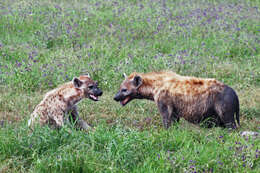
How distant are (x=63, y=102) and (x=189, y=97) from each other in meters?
1.70

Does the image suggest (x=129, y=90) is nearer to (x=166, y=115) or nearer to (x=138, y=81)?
(x=138, y=81)

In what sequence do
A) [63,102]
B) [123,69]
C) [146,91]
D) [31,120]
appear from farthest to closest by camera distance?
[123,69], [146,91], [63,102], [31,120]

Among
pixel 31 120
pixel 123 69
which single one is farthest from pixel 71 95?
pixel 123 69

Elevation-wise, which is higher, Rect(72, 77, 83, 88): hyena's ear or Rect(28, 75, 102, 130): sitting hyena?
Rect(72, 77, 83, 88): hyena's ear

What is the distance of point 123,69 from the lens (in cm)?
800

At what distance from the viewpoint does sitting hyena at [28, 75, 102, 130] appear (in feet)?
18.5

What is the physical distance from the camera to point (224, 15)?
1192 centimetres

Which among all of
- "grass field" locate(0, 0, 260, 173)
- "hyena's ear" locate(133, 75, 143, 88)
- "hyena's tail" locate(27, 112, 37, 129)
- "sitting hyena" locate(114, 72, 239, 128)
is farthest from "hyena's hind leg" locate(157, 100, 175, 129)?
"hyena's tail" locate(27, 112, 37, 129)

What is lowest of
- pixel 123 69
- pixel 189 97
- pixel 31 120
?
pixel 31 120

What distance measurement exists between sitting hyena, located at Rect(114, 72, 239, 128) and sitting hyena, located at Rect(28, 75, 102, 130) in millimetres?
698

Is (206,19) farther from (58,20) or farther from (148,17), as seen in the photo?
(58,20)

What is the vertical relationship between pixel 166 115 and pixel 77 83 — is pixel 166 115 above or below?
below

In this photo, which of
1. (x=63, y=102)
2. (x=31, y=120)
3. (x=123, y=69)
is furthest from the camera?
(x=123, y=69)

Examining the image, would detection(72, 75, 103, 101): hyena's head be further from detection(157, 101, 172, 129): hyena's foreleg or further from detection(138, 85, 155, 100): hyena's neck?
detection(157, 101, 172, 129): hyena's foreleg
